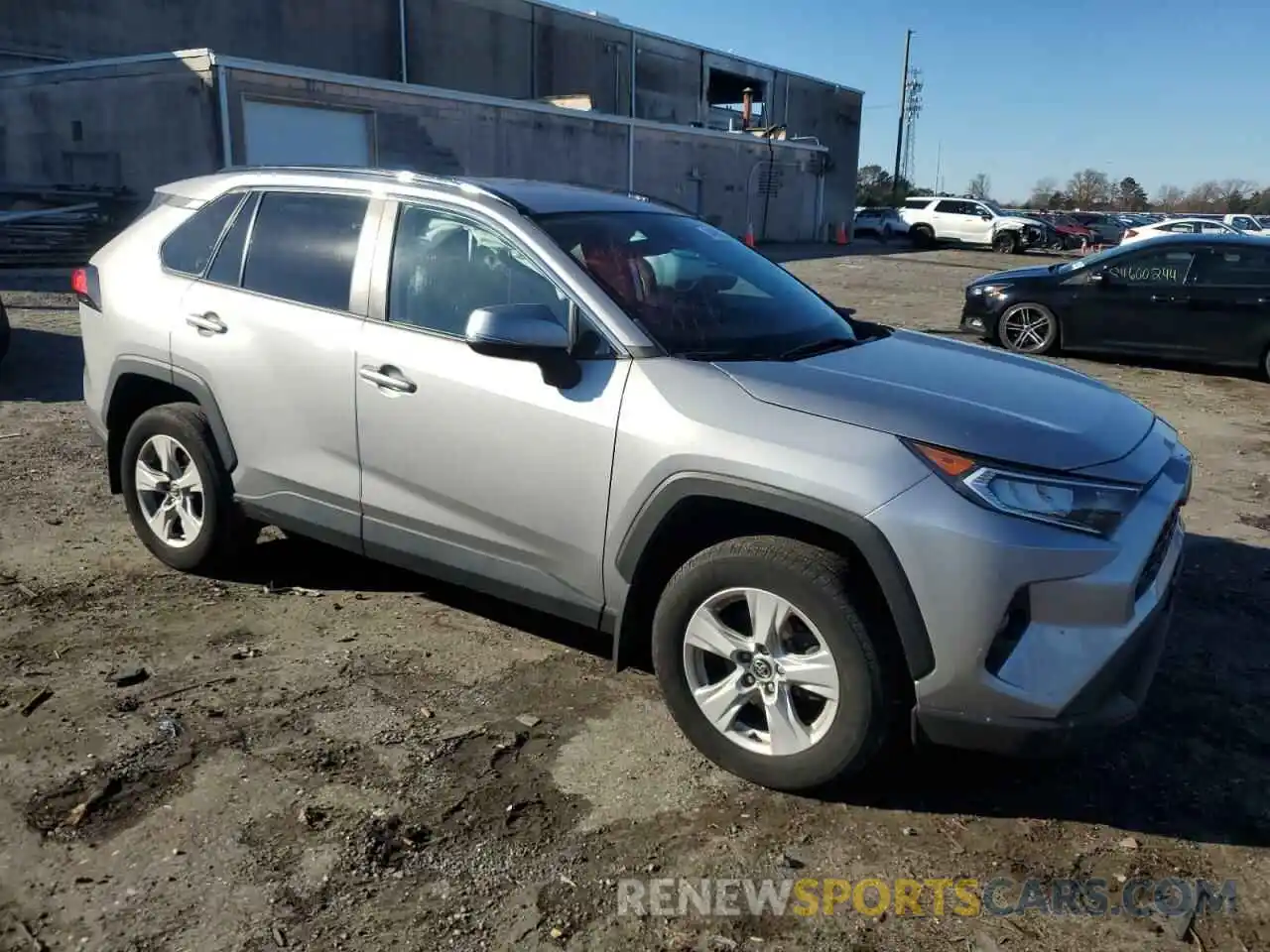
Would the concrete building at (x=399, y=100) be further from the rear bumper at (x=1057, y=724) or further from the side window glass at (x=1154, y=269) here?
the rear bumper at (x=1057, y=724)

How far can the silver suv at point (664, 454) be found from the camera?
9.27 ft

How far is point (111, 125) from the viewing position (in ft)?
70.3

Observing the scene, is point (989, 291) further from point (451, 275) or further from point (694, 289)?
point (451, 275)

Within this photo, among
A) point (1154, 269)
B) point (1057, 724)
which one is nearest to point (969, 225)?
point (1154, 269)

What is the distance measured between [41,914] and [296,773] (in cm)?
79

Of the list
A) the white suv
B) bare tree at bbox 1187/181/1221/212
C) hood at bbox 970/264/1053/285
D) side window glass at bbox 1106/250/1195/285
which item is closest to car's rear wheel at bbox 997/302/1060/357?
hood at bbox 970/264/1053/285

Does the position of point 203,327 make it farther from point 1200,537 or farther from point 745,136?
point 745,136

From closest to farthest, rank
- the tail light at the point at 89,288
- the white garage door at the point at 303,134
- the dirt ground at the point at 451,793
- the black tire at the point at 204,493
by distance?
the dirt ground at the point at 451,793, the black tire at the point at 204,493, the tail light at the point at 89,288, the white garage door at the point at 303,134

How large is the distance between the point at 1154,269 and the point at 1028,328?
1.39 m

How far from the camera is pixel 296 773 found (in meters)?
3.21

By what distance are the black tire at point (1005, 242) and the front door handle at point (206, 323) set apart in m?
36.7

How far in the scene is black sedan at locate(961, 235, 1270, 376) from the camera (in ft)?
35.6

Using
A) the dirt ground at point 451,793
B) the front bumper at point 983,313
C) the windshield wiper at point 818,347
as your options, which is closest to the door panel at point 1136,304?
the front bumper at point 983,313

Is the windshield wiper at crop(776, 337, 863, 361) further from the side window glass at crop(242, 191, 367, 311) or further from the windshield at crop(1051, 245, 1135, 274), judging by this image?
the windshield at crop(1051, 245, 1135, 274)
